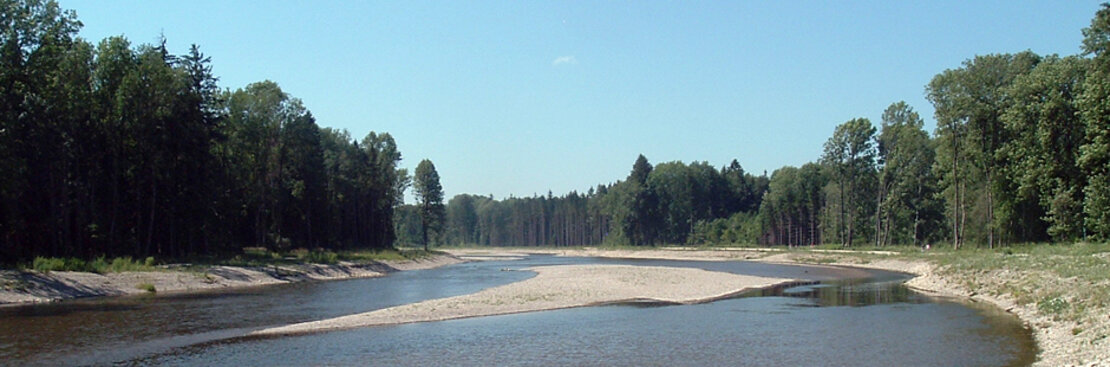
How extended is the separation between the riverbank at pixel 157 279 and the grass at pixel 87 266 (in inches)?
28.4

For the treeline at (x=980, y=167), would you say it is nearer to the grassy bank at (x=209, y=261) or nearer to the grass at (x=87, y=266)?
the grassy bank at (x=209, y=261)

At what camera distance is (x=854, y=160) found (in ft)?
305

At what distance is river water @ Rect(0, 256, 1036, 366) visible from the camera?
20.4m

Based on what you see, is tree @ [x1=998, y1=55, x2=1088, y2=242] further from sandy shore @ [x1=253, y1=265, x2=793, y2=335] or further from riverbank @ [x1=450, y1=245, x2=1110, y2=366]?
sandy shore @ [x1=253, y1=265, x2=793, y2=335]

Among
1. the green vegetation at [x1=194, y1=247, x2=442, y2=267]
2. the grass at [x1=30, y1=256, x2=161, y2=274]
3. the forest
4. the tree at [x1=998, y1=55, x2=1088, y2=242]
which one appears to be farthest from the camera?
the green vegetation at [x1=194, y1=247, x2=442, y2=267]

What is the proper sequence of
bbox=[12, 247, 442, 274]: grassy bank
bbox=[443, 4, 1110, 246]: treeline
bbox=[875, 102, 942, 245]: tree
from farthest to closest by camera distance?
bbox=[875, 102, 942, 245]: tree
bbox=[443, 4, 1110, 246]: treeline
bbox=[12, 247, 442, 274]: grassy bank

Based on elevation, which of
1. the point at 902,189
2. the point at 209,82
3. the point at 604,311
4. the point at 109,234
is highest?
the point at 209,82

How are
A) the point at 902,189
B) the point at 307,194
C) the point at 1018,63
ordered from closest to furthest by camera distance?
1. the point at 1018,63
2. the point at 307,194
3. the point at 902,189

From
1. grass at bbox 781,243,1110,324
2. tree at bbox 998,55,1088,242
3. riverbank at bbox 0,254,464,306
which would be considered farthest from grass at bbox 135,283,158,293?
tree at bbox 998,55,1088,242

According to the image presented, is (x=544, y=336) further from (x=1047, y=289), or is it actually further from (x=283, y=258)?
(x=283, y=258)

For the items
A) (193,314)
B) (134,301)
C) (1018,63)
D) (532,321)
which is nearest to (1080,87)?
(1018,63)

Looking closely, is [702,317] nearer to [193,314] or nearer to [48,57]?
[193,314]

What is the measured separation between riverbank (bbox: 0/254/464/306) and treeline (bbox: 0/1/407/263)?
6.60m

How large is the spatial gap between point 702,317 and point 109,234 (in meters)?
42.2
